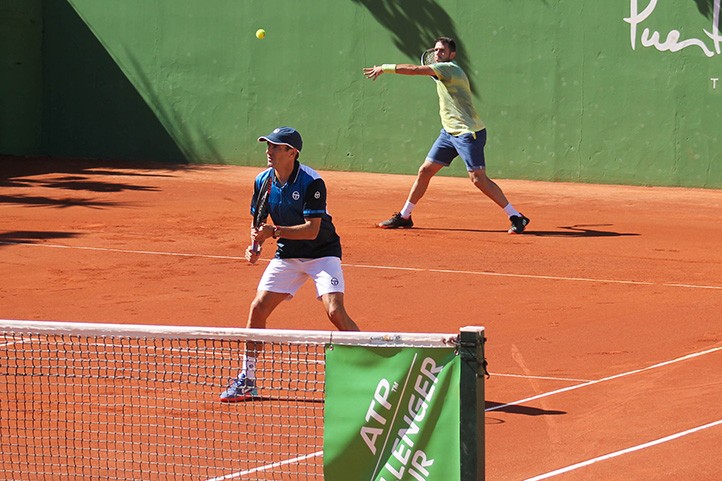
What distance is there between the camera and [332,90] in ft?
66.1

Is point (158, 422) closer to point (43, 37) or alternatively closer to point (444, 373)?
point (444, 373)

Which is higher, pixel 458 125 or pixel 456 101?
pixel 456 101

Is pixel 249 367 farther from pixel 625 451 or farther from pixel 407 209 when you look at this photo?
pixel 407 209

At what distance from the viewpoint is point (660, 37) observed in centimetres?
1817

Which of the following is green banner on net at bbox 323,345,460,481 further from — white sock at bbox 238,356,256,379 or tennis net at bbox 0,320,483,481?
white sock at bbox 238,356,256,379

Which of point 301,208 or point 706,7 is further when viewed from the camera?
point 706,7

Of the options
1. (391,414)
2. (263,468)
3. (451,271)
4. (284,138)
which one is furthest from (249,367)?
(451,271)

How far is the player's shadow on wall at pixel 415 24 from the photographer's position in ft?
63.5

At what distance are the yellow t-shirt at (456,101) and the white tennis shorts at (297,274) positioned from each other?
6.30 m

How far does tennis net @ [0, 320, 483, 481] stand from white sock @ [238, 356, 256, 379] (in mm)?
162

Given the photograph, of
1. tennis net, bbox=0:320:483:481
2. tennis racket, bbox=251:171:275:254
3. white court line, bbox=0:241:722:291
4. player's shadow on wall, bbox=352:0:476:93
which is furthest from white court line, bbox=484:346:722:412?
player's shadow on wall, bbox=352:0:476:93

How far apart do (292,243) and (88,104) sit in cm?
1545

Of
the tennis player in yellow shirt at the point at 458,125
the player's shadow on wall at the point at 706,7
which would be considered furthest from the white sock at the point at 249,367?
the player's shadow on wall at the point at 706,7

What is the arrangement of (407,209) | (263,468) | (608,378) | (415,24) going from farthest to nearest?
(415,24) → (407,209) → (608,378) → (263,468)
